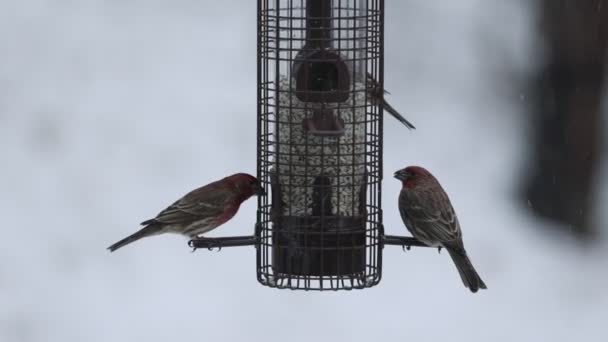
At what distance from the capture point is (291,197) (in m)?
8.48

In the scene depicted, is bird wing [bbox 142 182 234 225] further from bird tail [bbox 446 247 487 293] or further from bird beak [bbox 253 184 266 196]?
bird tail [bbox 446 247 487 293]

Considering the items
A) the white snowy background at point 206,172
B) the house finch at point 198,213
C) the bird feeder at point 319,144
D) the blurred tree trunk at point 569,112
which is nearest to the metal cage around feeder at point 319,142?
the bird feeder at point 319,144

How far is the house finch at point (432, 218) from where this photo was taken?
30.2ft

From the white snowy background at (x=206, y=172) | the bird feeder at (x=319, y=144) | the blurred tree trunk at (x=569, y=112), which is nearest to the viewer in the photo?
the bird feeder at (x=319, y=144)

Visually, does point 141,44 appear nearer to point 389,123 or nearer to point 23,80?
point 23,80

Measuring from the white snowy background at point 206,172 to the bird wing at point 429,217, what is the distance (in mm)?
2866

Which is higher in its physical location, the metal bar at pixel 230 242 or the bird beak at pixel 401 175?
the bird beak at pixel 401 175

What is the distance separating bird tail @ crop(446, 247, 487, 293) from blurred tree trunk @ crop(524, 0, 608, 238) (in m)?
4.55

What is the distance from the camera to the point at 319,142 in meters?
8.36

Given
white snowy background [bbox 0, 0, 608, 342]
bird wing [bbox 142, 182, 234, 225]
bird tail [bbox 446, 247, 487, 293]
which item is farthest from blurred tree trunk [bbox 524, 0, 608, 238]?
bird wing [bbox 142, 182, 234, 225]

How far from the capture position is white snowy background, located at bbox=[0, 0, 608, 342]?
1230 cm

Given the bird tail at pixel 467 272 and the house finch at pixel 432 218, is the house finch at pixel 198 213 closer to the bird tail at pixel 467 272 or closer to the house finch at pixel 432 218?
the house finch at pixel 432 218

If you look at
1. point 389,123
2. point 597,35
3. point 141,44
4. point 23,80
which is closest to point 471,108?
point 389,123

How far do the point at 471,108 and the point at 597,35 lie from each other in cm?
226
